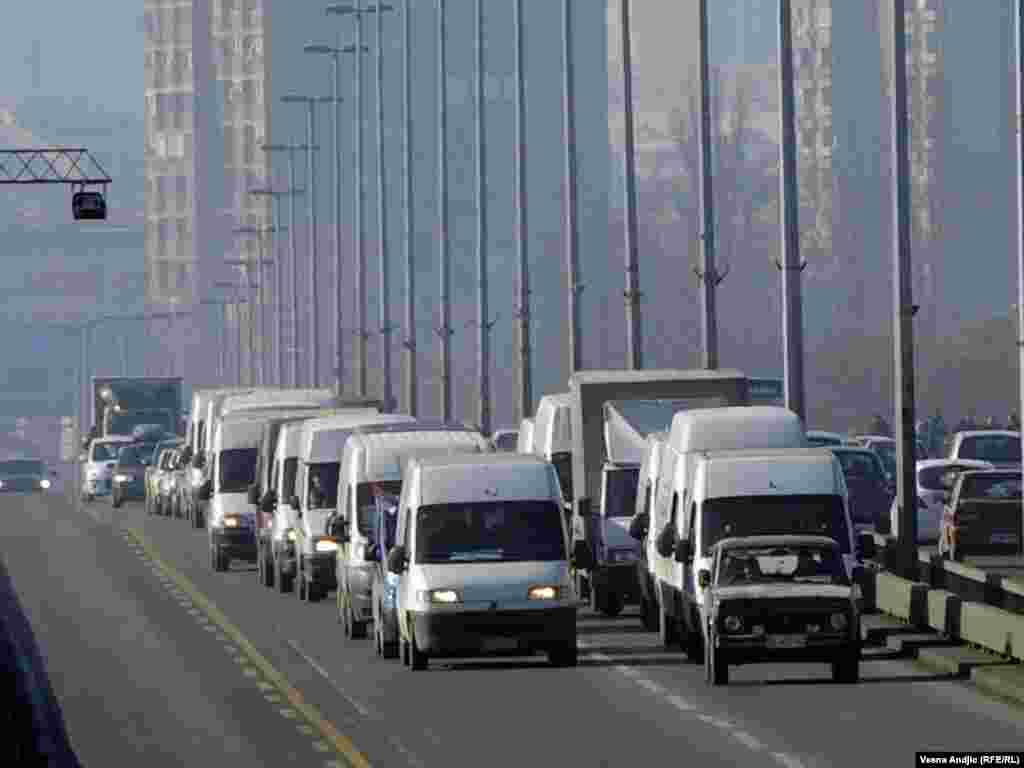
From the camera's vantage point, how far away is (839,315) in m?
189

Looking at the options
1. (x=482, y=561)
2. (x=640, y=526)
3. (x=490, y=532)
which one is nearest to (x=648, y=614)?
(x=640, y=526)

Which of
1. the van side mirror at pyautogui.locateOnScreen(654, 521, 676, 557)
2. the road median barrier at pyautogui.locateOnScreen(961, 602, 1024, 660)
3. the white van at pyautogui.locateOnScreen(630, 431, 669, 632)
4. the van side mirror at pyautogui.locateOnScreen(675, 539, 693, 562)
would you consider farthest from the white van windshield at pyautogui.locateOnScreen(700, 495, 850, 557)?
the white van at pyautogui.locateOnScreen(630, 431, 669, 632)

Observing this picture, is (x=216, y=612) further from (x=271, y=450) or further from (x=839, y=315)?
(x=839, y=315)

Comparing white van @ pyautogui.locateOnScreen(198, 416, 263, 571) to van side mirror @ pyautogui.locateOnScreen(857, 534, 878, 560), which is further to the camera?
white van @ pyautogui.locateOnScreen(198, 416, 263, 571)

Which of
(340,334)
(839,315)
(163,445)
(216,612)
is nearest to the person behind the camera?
(216,612)

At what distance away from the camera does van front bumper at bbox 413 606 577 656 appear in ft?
128

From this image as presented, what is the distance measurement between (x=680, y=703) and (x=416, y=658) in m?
5.38

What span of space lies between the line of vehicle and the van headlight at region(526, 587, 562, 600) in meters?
0.91

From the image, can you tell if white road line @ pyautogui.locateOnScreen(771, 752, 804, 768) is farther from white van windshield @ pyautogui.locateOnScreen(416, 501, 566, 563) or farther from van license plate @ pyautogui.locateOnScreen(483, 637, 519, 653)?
white van windshield @ pyautogui.locateOnScreen(416, 501, 566, 563)

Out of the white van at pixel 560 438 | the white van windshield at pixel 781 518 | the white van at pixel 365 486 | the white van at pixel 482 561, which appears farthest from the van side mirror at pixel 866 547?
the white van at pixel 560 438

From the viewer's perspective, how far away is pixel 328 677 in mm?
39250

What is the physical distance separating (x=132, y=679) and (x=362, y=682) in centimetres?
234

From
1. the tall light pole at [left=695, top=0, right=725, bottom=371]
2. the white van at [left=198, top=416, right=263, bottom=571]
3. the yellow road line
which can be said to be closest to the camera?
the yellow road line

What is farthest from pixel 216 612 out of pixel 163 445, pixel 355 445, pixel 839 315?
pixel 839 315
